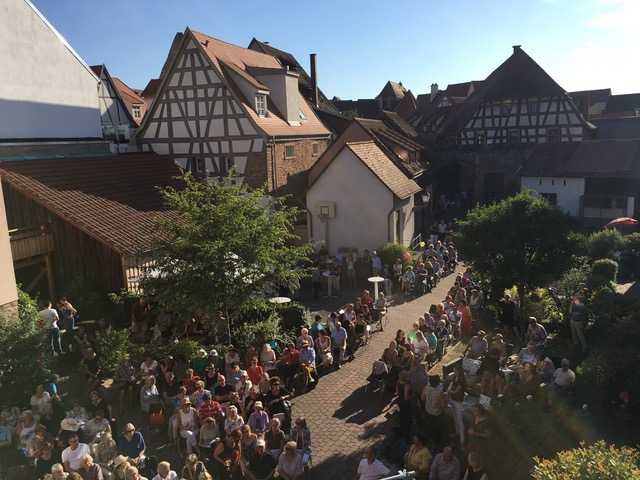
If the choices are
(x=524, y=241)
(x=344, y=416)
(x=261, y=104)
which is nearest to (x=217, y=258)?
(x=344, y=416)

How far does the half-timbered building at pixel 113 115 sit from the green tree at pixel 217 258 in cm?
1453

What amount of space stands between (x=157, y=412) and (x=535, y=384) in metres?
7.61

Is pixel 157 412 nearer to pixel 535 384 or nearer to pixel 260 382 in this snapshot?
pixel 260 382

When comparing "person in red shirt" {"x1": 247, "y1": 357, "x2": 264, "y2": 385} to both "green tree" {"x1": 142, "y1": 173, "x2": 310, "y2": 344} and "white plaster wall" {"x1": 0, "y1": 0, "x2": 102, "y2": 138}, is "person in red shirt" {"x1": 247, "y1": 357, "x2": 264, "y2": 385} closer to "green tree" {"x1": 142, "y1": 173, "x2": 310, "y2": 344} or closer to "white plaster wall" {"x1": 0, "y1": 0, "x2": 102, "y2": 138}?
"green tree" {"x1": 142, "y1": 173, "x2": 310, "y2": 344}

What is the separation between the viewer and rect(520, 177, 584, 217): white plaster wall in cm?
3353

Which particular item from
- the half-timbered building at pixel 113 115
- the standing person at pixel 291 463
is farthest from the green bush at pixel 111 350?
the half-timbered building at pixel 113 115

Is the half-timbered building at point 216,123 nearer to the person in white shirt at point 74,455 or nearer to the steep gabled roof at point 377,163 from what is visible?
the steep gabled roof at point 377,163

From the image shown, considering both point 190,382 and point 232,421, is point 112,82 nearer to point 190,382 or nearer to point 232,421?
point 190,382

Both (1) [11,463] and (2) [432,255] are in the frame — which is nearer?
(1) [11,463]

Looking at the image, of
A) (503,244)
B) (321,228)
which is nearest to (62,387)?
(503,244)

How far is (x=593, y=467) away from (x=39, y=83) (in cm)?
2439

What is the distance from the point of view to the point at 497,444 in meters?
9.38

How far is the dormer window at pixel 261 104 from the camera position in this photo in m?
26.5

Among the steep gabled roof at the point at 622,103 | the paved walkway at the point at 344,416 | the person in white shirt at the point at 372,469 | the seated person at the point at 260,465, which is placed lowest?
the paved walkway at the point at 344,416
